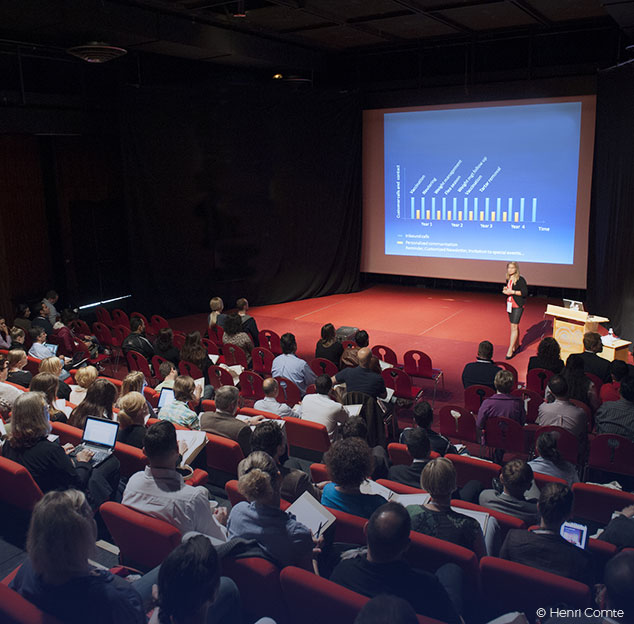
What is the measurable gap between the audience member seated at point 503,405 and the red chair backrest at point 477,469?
3.33ft

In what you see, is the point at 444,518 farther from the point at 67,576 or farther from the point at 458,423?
the point at 458,423

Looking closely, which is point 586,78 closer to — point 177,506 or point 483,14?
point 483,14

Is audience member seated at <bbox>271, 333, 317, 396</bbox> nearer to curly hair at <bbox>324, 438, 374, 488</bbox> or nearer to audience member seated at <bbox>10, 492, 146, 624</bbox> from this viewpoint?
curly hair at <bbox>324, 438, 374, 488</bbox>

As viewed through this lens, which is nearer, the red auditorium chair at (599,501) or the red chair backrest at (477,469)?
the red auditorium chair at (599,501)

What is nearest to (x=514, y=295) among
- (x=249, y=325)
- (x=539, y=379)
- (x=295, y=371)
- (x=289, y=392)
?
(x=539, y=379)

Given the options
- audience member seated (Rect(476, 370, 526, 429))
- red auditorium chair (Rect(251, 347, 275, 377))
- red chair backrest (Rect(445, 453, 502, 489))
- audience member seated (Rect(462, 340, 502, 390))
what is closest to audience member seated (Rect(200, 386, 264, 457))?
red chair backrest (Rect(445, 453, 502, 489))

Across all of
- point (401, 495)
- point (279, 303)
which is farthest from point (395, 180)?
point (401, 495)

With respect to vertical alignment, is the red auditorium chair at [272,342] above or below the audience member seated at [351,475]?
below

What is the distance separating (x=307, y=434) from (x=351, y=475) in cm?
172

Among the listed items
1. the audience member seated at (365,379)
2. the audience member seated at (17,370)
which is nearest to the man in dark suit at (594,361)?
the audience member seated at (365,379)

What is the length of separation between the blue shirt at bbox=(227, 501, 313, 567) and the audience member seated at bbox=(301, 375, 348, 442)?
215 centimetres

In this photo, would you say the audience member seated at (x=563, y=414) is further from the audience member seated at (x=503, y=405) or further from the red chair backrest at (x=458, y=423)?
the red chair backrest at (x=458, y=423)

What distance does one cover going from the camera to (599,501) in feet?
12.8

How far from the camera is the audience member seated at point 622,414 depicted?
4938mm
